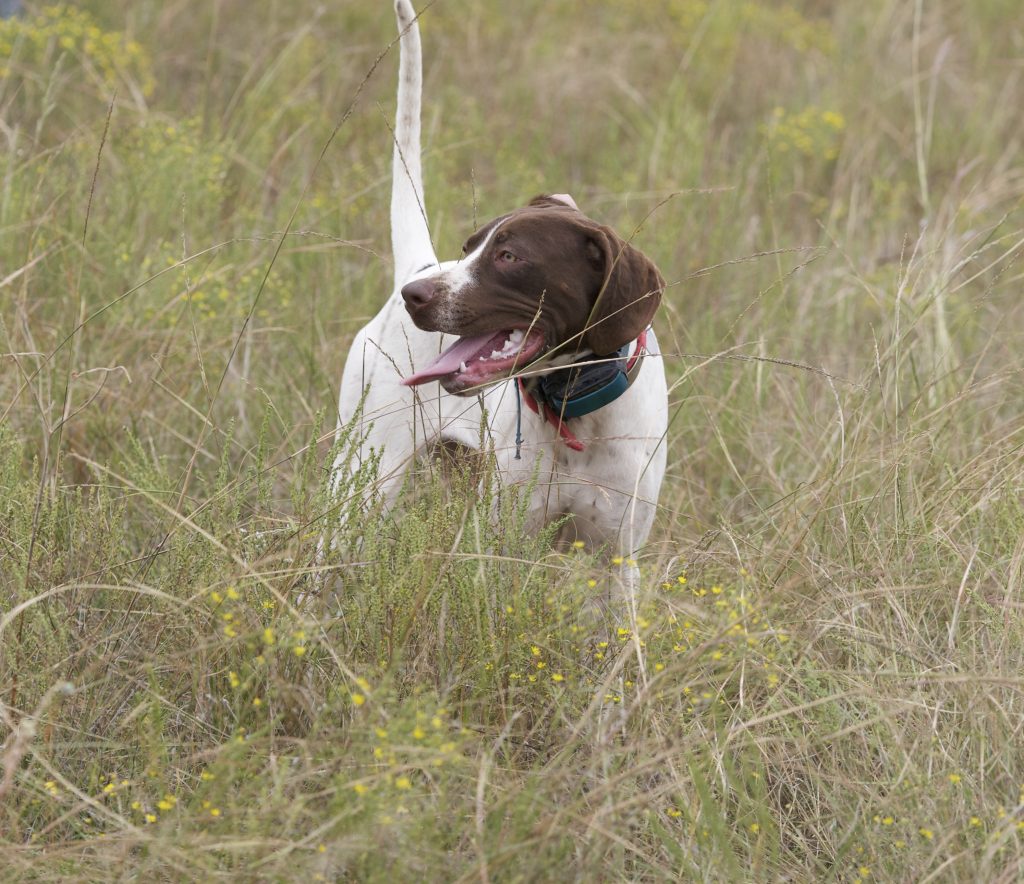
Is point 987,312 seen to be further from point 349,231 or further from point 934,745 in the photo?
point 934,745

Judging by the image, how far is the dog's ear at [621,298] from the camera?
3127 millimetres

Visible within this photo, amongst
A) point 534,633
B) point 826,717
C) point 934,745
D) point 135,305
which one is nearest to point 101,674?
point 534,633

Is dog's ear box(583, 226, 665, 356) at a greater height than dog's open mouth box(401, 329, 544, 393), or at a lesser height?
greater

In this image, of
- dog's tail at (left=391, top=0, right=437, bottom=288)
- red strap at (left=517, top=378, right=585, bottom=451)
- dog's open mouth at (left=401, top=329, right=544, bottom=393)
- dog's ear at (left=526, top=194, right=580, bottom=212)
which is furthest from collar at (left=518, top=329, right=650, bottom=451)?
dog's tail at (left=391, top=0, right=437, bottom=288)

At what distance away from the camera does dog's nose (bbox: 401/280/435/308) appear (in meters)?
3.18

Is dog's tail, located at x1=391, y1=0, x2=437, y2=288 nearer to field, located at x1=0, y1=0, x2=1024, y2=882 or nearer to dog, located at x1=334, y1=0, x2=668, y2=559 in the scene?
dog, located at x1=334, y1=0, x2=668, y2=559

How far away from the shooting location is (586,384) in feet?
10.7

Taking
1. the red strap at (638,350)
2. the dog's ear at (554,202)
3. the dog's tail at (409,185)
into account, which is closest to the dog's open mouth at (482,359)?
the red strap at (638,350)

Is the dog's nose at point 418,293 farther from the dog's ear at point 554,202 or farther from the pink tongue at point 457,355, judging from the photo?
the dog's ear at point 554,202

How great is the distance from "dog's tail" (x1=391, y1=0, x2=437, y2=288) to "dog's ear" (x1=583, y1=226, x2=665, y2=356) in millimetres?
750

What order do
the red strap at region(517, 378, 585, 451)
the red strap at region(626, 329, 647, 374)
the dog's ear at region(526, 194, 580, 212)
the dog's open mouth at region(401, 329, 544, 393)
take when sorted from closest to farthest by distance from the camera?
the dog's open mouth at region(401, 329, 544, 393) → the red strap at region(626, 329, 647, 374) → the red strap at region(517, 378, 585, 451) → the dog's ear at region(526, 194, 580, 212)

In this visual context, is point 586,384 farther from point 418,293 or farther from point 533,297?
point 418,293

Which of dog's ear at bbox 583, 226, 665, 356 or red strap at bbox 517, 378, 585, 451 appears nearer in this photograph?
dog's ear at bbox 583, 226, 665, 356

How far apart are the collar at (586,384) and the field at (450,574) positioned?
0.25 metres
